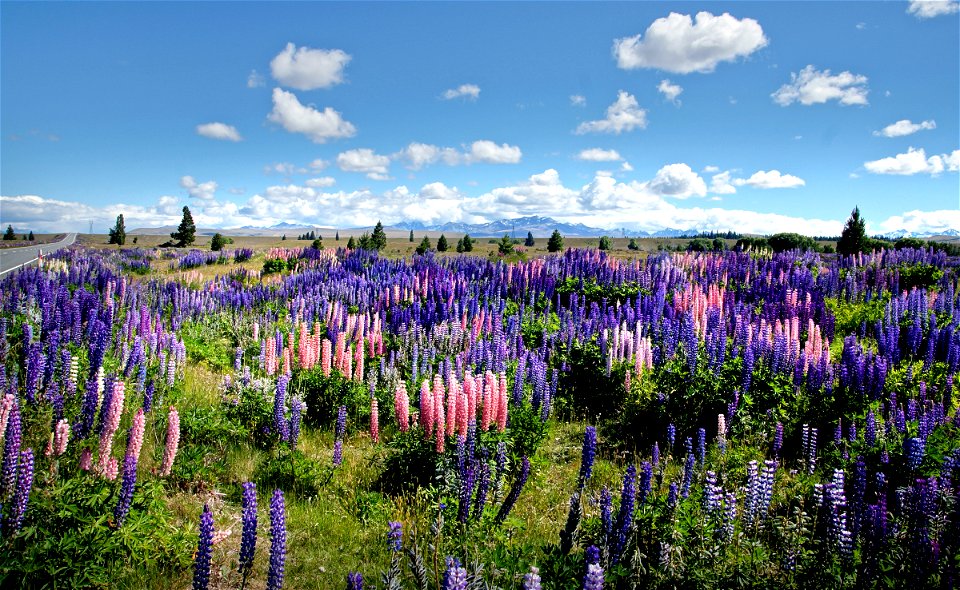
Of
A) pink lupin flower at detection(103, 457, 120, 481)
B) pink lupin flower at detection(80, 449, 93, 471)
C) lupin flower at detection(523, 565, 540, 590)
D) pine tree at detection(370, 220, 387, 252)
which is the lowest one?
pink lupin flower at detection(103, 457, 120, 481)

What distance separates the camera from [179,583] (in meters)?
3.93

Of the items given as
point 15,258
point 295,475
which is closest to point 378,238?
point 15,258

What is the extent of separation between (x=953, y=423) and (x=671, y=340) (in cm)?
402

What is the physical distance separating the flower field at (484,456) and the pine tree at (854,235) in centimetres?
2082

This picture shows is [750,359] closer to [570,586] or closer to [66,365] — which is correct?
[570,586]

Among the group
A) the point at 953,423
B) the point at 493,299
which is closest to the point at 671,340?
the point at 953,423

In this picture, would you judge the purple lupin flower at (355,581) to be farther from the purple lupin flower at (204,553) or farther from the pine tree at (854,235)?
the pine tree at (854,235)

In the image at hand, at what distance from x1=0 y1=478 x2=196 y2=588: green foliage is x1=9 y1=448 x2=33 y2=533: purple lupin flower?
9 cm

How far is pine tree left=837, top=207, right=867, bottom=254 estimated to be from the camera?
29.3 metres

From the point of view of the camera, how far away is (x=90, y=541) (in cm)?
347

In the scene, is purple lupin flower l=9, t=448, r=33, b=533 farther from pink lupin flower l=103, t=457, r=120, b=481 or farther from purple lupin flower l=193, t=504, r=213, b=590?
purple lupin flower l=193, t=504, r=213, b=590

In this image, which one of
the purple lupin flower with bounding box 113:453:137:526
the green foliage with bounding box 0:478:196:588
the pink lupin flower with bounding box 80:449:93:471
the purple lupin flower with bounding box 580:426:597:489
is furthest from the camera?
the pink lupin flower with bounding box 80:449:93:471

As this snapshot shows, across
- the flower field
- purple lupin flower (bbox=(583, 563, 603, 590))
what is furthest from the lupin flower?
purple lupin flower (bbox=(583, 563, 603, 590))

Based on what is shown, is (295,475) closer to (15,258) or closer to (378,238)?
(378,238)
